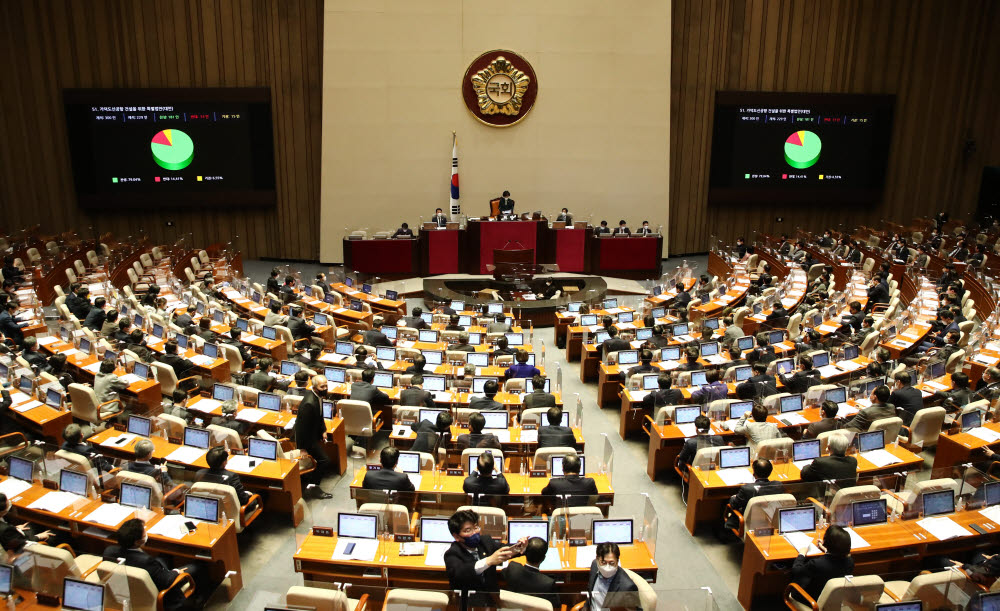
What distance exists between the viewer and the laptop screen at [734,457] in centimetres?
759

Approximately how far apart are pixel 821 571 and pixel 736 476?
1791mm

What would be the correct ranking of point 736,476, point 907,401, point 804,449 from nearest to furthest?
point 736,476, point 804,449, point 907,401

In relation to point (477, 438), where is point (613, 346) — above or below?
above

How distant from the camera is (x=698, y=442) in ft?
26.3

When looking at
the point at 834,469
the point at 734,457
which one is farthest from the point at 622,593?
the point at 834,469

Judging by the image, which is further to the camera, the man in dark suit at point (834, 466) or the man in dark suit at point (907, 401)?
the man in dark suit at point (907, 401)

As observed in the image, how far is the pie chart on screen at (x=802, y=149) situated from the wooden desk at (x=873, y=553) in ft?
56.4

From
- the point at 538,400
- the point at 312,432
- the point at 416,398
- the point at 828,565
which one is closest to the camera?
the point at 828,565

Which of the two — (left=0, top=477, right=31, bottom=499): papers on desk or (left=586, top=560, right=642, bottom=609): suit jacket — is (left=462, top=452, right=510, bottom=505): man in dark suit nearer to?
(left=586, top=560, right=642, bottom=609): suit jacket

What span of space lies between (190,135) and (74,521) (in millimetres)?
15680

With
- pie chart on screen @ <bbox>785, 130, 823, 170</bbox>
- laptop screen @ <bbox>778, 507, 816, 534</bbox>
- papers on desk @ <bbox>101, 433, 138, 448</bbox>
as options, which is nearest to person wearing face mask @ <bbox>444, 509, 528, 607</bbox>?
laptop screen @ <bbox>778, 507, 816, 534</bbox>

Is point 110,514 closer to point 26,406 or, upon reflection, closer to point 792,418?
point 26,406

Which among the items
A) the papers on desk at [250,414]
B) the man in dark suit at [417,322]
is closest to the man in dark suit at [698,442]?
the papers on desk at [250,414]

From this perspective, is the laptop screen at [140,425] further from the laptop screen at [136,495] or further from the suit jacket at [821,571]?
the suit jacket at [821,571]
